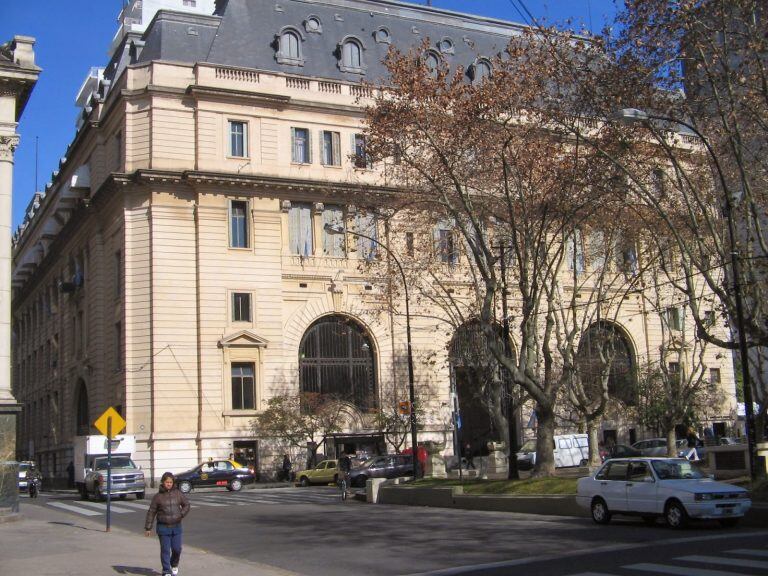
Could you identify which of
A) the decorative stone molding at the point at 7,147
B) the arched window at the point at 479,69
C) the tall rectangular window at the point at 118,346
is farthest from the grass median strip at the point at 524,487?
the arched window at the point at 479,69

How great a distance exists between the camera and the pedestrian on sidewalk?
13.3 meters

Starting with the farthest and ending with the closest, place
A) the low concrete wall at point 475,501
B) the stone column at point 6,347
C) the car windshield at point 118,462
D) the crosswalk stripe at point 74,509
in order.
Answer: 1. the car windshield at point 118,462
2. the crosswalk stripe at point 74,509
3. the stone column at point 6,347
4. the low concrete wall at point 475,501

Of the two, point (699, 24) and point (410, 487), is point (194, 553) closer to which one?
point (410, 487)

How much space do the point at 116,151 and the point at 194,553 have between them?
121ft

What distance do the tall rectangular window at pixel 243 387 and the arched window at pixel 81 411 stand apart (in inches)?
479

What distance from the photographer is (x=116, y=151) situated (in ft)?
162

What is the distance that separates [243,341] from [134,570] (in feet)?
105

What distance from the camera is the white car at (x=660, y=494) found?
57.5 feet

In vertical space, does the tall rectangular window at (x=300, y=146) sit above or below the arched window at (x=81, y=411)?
above

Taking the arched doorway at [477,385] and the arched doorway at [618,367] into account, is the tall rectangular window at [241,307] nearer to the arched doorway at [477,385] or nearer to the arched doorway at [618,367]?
the arched doorway at [477,385]

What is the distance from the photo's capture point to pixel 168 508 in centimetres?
1350

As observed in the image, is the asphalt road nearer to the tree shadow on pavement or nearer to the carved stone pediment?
the tree shadow on pavement

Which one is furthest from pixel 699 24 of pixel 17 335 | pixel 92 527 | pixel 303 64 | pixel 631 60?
pixel 17 335

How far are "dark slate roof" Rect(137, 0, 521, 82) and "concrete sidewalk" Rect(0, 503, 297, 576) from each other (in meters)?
33.1
